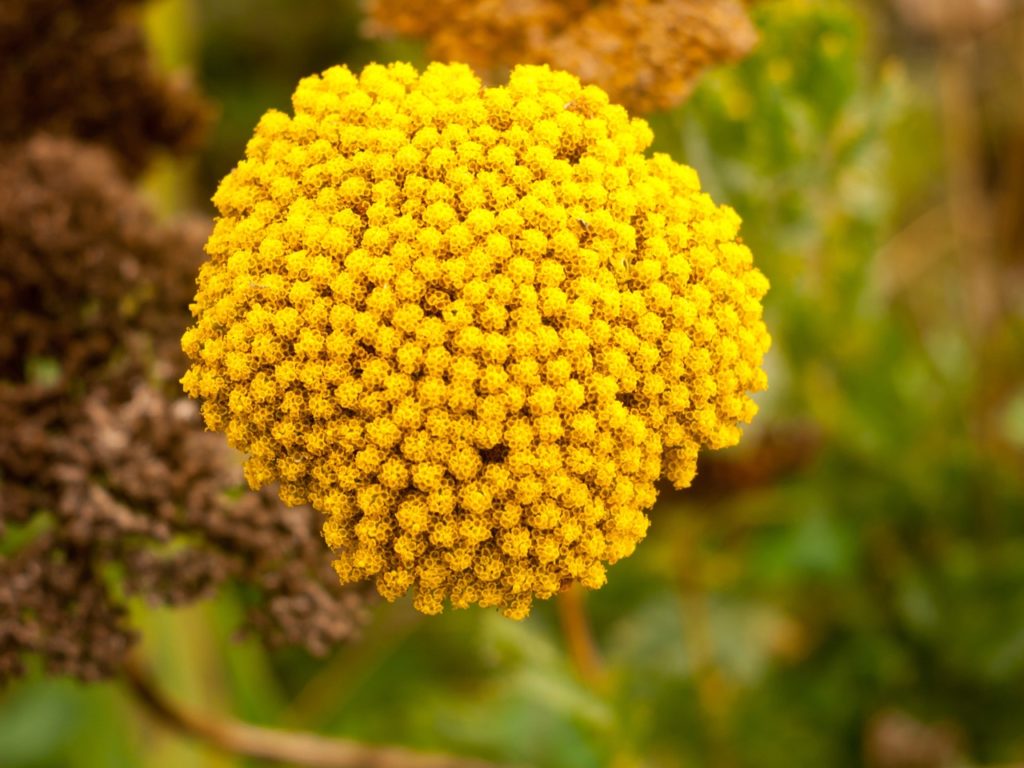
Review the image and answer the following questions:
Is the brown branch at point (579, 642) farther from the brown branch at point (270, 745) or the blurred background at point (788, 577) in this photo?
the brown branch at point (270, 745)

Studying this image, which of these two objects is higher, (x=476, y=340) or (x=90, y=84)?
(x=90, y=84)

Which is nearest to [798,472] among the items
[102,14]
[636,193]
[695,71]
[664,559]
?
[664,559]

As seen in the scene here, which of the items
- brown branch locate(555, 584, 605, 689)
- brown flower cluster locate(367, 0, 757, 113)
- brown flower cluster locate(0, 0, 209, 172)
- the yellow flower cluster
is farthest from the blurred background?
the yellow flower cluster

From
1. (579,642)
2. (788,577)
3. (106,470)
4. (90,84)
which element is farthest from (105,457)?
(788,577)

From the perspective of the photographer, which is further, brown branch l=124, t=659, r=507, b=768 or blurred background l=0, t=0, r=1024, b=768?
blurred background l=0, t=0, r=1024, b=768

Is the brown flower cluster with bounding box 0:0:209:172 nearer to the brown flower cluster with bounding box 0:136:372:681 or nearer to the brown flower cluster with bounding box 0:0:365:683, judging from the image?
the brown flower cluster with bounding box 0:0:365:683

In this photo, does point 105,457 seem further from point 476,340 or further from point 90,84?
point 90,84
